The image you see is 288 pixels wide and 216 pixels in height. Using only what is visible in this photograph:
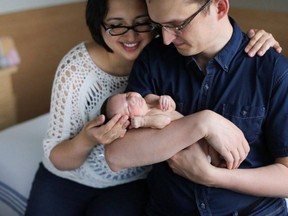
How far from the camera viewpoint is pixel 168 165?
3.61 ft

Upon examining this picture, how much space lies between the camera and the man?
98 centimetres

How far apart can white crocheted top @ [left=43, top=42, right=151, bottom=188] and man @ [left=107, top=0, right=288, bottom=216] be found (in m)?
0.19

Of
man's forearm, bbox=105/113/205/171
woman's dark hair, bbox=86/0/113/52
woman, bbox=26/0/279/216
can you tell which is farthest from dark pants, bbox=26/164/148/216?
woman's dark hair, bbox=86/0/113/52

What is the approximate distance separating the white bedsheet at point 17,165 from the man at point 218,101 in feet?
2.02

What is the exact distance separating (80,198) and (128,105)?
49 cm

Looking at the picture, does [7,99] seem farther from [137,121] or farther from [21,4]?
[137,121]

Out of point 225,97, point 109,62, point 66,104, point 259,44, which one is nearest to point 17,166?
point 66,104

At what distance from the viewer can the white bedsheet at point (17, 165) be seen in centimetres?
151

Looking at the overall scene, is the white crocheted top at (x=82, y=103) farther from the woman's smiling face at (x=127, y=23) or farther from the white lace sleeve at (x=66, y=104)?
the woman's smiling face at (x=127, y=23)

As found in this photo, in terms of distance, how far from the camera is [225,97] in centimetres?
103

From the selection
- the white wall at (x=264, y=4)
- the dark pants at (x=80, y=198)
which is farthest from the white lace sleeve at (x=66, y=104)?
the white wall at (x=264, y=4)

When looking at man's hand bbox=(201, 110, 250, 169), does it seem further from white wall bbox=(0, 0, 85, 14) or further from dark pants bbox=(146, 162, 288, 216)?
white wall bbox=(0, 0, 85, 14)

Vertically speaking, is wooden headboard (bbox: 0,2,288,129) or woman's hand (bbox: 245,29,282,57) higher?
woman's hand (bbox: 245,29,282,57)

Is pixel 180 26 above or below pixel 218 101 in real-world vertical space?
above
